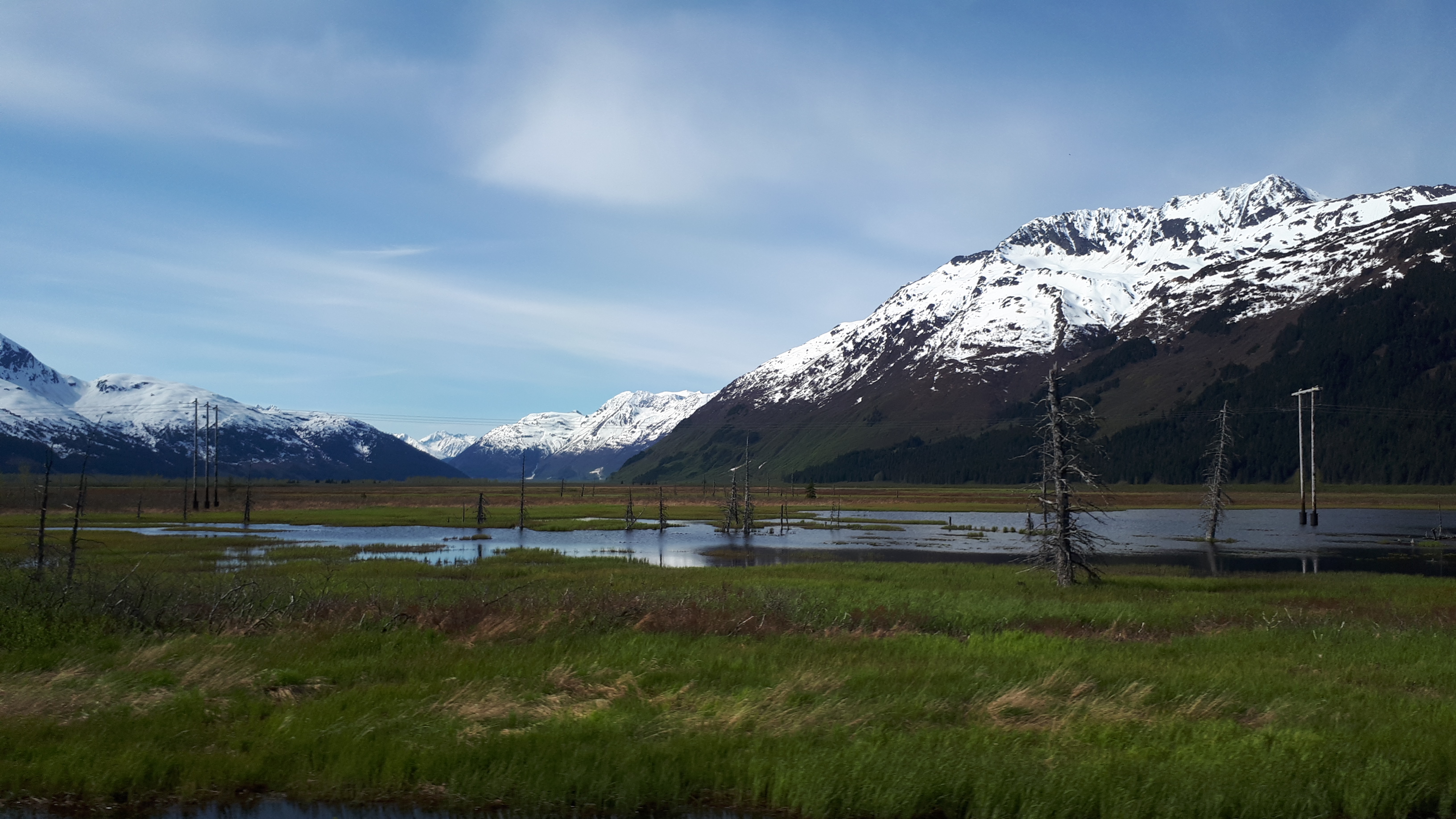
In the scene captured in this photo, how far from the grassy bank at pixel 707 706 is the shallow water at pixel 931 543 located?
26625 mm

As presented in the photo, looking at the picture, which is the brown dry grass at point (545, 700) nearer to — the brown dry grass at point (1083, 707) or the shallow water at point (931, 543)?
the brown dry grass at point (1083, 707)

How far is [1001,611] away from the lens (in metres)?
31.7

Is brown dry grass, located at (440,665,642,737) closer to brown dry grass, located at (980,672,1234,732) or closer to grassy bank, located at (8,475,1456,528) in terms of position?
brown dry grass, located at (980,672,1234,732)

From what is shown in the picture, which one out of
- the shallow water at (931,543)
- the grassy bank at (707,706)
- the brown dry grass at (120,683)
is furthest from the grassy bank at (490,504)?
A: the brown dry grass at (120,683)

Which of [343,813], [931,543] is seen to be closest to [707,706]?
[343,813]

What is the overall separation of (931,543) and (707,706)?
213 feet

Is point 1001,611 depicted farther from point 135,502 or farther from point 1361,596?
point 135,502

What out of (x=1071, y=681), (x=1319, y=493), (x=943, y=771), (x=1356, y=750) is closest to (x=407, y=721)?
(x=943, y=771)

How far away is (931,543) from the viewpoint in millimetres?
78188

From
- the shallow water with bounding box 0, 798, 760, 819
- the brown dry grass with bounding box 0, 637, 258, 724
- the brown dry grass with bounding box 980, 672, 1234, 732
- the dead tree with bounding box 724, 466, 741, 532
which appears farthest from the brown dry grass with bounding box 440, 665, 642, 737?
the dead tree with bounding box 724, 466, 741, 532

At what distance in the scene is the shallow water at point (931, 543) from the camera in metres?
61.4

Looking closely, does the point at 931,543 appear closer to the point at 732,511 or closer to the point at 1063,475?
the point at 732,511

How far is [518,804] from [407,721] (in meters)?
3.57

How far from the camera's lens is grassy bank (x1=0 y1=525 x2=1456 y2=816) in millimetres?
12766
